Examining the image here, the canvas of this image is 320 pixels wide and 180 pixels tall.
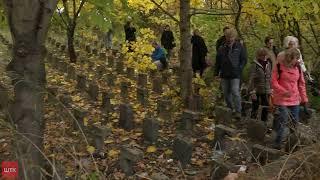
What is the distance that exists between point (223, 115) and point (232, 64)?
0.88 metres

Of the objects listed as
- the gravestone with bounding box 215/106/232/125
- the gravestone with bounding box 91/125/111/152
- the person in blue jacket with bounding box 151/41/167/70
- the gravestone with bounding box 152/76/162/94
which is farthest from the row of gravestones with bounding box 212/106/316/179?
the person in blue jacket with bounding box 151/41/167/70

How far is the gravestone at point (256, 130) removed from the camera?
6.68 m

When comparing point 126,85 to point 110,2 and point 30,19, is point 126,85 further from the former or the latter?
point 30,19

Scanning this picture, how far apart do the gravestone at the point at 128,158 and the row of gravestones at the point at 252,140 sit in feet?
3.38

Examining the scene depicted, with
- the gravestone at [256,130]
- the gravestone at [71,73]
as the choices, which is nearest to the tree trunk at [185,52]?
the gravestone at [256,130]

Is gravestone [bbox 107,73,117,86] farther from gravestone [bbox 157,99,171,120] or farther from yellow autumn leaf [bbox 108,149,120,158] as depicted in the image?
yellow autumn leaf [bbox 108,149,120,158]

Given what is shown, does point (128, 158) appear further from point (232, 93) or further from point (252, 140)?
point (232, 93)

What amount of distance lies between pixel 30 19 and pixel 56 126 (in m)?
4.31

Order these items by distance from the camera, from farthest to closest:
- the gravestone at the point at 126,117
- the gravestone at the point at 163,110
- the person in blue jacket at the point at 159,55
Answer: the person in blue jacket at the point at 159,55, the gravestone at the point at 163,110, the gravestone at the point at 126,117

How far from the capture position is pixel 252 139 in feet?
22.4

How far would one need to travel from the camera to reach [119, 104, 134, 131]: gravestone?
7.45 metres

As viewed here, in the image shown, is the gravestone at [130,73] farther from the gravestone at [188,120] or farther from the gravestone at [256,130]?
the gravestone at [256,130]

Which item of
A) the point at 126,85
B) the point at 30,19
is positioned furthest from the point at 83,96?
the point at 30,19

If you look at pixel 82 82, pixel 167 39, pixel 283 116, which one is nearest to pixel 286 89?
pixel 283 116
